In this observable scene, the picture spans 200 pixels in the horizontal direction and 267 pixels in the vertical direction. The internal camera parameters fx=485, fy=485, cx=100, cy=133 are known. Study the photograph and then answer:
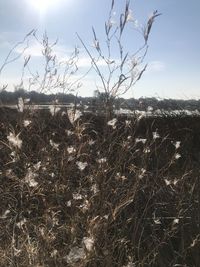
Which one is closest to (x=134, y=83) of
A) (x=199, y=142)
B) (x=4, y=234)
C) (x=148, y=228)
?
(x=148, y=228)

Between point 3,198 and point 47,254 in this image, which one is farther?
point 3,198

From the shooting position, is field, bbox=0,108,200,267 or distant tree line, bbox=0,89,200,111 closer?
field, bbox=0,108,200,267

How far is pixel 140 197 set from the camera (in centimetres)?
404

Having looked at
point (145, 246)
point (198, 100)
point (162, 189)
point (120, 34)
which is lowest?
point (145, 246)

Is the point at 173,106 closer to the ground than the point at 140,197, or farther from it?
farther from it

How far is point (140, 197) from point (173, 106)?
3515 millimetres

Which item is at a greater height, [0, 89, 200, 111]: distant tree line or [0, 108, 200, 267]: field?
[0, 89, 200, 111]: distant tree line

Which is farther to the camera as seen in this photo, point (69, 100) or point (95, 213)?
point (69, 100)

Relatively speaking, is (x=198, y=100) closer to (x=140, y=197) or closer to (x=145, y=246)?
(x=140, y=197)

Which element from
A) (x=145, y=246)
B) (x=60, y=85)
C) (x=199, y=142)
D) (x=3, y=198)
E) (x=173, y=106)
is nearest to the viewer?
(x=145, y=246)

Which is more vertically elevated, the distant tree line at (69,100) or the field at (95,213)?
the distant tree line at (69,100)

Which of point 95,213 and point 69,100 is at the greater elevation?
point 69,100

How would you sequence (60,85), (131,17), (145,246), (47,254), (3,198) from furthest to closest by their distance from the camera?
(60,85)
(3,198)
(145,246)
(131,17)
(47,254)

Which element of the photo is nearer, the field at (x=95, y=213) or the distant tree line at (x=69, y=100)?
the field at (x=95, y=213)
